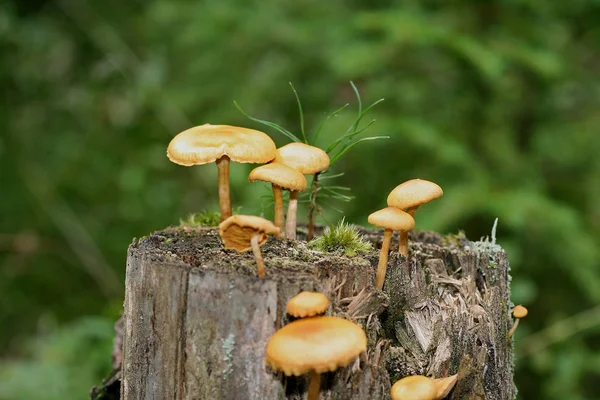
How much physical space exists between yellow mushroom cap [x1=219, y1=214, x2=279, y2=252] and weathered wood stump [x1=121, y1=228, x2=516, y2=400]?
0.18ft

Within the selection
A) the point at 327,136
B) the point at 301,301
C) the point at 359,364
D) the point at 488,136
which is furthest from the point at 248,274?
the point at 488,136

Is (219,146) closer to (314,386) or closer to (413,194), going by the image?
(413,194)

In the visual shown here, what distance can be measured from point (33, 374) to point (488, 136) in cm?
418

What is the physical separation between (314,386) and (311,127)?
3.96m

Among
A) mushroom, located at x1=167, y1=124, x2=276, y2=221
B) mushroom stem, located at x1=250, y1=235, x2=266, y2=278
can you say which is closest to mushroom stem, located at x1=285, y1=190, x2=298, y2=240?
mushroom, located at x1=167, y1=124, x2=276, y2=221

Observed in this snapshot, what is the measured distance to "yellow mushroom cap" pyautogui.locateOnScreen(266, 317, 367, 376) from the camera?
1.77 m

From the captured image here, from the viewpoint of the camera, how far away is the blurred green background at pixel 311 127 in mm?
4406

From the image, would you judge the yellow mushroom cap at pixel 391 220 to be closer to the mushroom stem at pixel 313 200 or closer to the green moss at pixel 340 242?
the green moss at pixel 340 242

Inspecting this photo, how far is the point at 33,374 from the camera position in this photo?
4.86 meters

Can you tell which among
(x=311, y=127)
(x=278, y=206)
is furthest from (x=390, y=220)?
(x=311, y=127)

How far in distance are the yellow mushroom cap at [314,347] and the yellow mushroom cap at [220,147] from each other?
710mm

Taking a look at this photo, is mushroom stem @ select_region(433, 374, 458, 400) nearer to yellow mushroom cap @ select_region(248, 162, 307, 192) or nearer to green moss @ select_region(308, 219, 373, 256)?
green moss @ select_region(308, 219, 373, 256)

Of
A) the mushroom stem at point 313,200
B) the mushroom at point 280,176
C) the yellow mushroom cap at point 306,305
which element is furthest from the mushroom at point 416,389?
the mushroom stem at point 313,200

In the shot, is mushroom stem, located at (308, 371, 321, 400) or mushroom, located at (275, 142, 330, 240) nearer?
mushroom stem, located at (308, 371, 321, 400)
